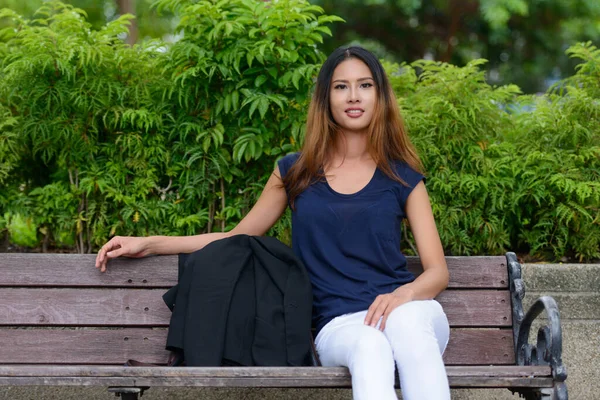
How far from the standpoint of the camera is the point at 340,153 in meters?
3.41

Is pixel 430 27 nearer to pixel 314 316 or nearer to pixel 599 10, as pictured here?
pixel 599 10

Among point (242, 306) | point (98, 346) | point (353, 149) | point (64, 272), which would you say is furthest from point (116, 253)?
point (353, 149)

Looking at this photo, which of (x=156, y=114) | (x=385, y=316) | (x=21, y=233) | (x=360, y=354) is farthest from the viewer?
(x=21, y=233)

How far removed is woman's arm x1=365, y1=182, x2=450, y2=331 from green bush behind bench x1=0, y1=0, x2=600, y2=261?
885 mm

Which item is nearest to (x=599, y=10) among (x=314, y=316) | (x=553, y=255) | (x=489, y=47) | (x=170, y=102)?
(x=489, y=47)

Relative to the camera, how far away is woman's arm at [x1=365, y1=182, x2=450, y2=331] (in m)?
2.92

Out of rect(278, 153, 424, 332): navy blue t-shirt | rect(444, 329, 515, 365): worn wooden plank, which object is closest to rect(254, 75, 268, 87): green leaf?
rect(278, 153, 424, 332): navy blue t-shirt

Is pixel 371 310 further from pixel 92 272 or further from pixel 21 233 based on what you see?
pixel 21 233

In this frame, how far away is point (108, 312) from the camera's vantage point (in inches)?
134

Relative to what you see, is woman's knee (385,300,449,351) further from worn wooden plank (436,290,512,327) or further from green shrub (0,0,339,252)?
green shrub (0,0,339,252)

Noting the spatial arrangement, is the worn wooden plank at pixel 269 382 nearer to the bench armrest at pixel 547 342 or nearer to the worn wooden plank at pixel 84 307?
the bench armrest at pixel 547 342

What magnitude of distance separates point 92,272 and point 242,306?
0.79m

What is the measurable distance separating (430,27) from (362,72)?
331 inches

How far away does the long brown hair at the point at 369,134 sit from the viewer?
10.8 ft
